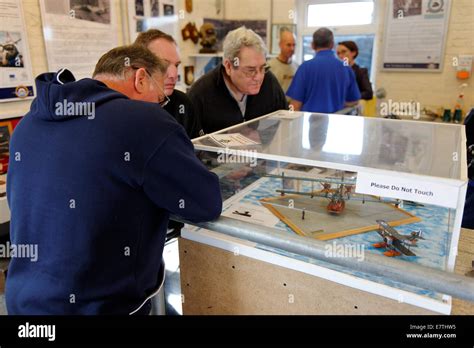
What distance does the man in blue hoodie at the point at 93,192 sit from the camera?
93 centimetres

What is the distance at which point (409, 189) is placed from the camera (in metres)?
0.94

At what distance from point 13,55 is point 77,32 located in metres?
0.58

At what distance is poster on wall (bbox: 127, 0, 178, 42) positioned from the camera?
3.44 meters

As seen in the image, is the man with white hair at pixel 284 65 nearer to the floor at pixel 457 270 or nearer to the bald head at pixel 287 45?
the bald head at pixel 287 45

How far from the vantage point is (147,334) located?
0.98m

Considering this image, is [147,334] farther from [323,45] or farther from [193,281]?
[323,45]

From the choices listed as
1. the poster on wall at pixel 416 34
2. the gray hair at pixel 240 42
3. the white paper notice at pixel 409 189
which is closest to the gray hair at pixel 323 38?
the gray hair at pixel 240 42

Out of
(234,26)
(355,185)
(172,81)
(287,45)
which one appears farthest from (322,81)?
(355,185)

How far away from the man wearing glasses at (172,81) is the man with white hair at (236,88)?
12 centimetres

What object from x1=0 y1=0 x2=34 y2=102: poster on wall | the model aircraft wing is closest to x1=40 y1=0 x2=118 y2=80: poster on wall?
x1=0 y1=0 x2=34 y2=102: poster on wall

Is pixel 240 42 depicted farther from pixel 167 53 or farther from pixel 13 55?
pixel 13 55

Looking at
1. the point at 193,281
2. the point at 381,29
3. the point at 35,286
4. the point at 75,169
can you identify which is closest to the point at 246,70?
the point at 193,281

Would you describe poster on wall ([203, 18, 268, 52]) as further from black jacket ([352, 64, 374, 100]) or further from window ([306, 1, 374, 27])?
black jacket ([352, 64, 374, 100])

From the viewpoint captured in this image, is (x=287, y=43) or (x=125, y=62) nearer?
(x=125, y=62)
